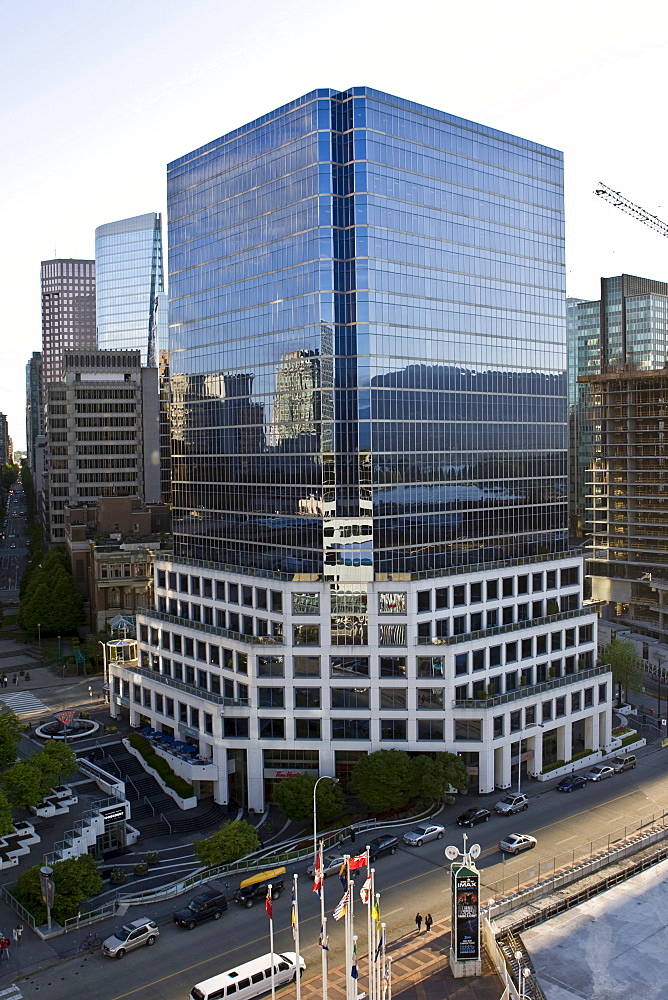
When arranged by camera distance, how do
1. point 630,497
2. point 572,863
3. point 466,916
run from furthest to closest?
1. point 630,497
2. point 572,863
3. point 466,916

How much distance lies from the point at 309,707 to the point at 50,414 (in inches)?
4985

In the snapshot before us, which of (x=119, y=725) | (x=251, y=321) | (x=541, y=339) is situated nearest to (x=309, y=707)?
(x=119, y=725)

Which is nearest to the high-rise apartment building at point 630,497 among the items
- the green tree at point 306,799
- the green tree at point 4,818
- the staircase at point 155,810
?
the green tree at point 306,799

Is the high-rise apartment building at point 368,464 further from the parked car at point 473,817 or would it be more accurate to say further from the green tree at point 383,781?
the parked car at point 473,817

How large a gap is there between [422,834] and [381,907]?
11.4 m

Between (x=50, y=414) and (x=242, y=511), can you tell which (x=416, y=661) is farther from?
(x=50, y=414)

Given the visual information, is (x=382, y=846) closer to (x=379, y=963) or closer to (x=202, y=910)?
(x=202, y=910)

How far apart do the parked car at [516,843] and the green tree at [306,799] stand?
43.8 feet

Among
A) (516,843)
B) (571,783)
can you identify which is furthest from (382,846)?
(571,783)

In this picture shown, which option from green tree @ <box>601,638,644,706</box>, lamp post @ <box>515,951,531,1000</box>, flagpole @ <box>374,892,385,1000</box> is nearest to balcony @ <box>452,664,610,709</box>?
green tree @ <box>601,638,644,706</box>

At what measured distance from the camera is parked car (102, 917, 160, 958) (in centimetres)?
5809

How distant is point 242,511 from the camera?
97312 mm

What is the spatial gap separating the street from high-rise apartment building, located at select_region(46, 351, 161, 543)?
5052 inches

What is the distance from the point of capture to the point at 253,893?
64688 millimetres
